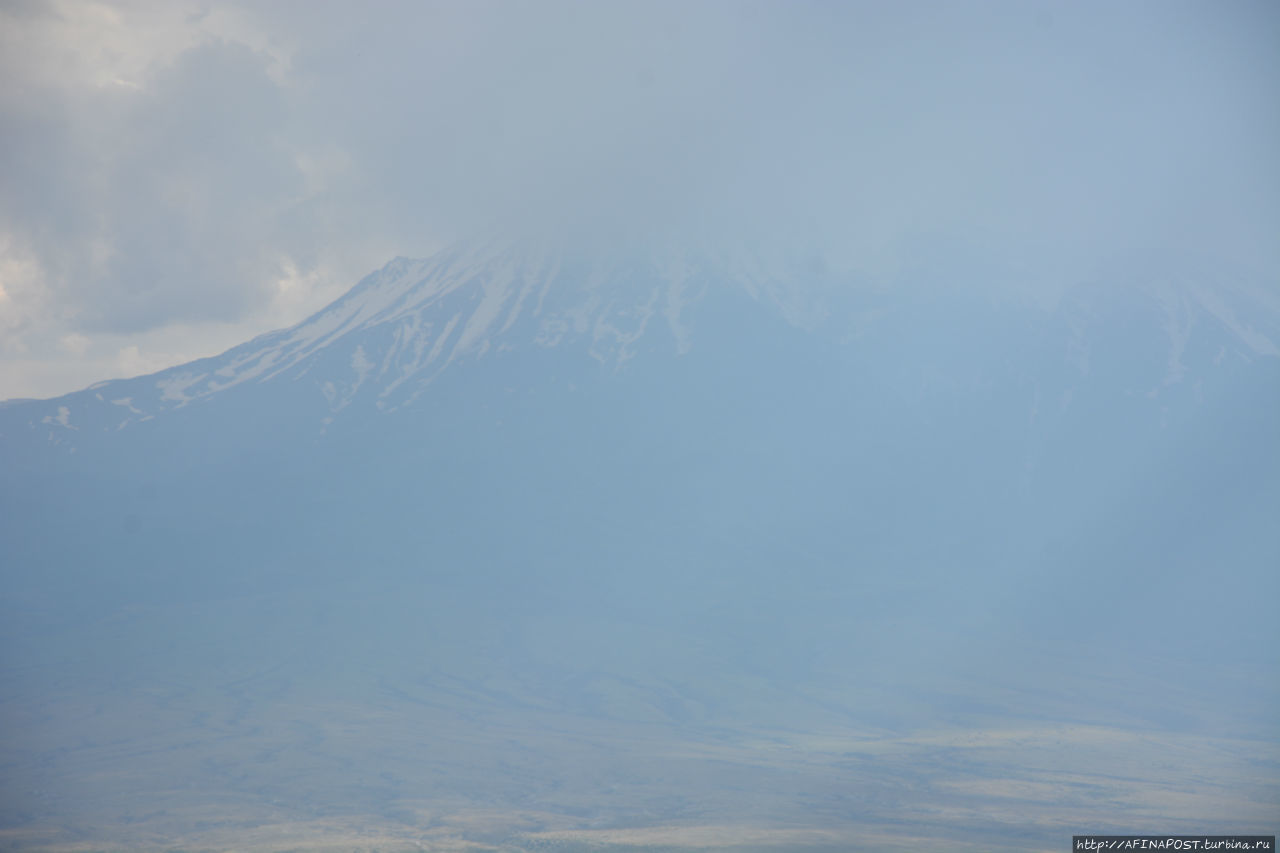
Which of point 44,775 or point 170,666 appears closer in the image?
point 44,775

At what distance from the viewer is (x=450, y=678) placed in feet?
583

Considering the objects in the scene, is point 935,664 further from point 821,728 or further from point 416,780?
point 416,780

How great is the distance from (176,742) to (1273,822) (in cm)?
12689

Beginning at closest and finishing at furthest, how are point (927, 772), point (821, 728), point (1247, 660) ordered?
point (927, 772) → point (821, 728) → point (1247, 660)

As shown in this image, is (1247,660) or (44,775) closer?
(44,775)

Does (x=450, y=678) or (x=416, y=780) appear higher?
(x=450, y=678)

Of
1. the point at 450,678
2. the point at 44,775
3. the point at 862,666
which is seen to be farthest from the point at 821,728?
the point at 44,775

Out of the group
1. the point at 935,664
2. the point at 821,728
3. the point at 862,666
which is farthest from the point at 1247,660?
the point at 821,728

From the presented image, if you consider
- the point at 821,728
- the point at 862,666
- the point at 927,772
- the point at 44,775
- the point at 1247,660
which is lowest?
the point at 44,775

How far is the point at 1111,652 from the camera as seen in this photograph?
195 m

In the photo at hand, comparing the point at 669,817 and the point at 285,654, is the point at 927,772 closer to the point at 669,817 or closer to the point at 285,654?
the point at 669,817

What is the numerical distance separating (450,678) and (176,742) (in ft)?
146

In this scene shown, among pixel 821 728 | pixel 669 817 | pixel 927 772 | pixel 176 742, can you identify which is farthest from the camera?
pixel 821 728

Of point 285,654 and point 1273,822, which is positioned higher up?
point 285,654
